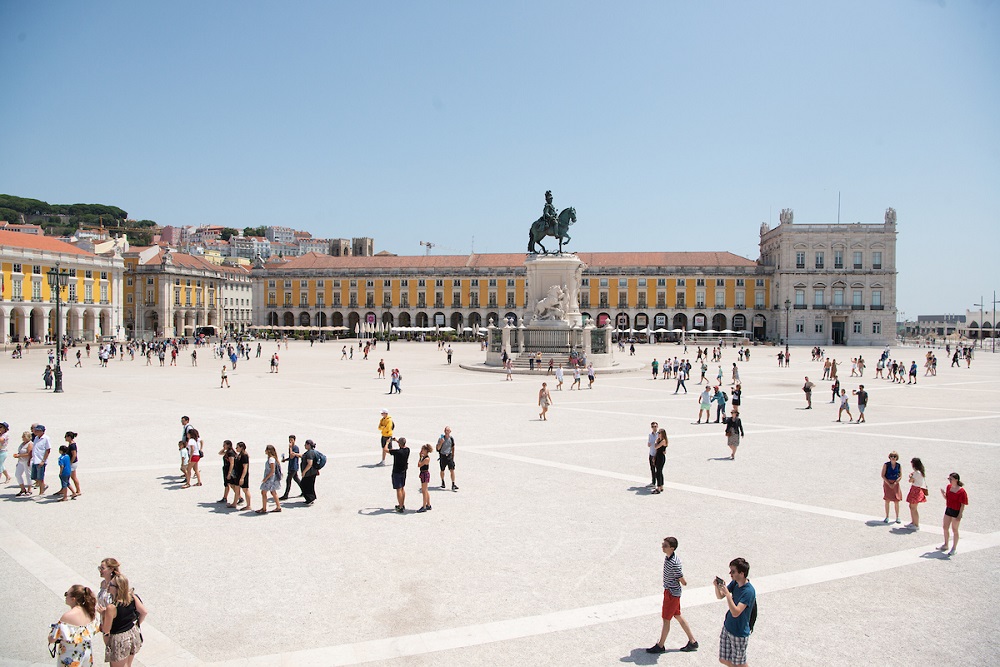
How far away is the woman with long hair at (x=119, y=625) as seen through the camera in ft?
17.4

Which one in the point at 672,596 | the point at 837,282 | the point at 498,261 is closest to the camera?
the point at 672,596

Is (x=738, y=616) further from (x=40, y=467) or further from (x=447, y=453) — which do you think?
(x=40, y=467)

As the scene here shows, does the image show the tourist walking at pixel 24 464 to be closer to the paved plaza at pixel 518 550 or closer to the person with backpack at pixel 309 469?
the paved plaza at pixel 518 550

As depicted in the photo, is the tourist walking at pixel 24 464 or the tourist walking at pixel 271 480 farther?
the tourist walking at pixel 24 464

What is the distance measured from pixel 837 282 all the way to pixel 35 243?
275 ft

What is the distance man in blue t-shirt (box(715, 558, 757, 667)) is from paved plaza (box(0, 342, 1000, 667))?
0.71 meters

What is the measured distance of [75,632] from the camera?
16.1 ft

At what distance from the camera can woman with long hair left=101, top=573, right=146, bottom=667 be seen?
17.4 ft

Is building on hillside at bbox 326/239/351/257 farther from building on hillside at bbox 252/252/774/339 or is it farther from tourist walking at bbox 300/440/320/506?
tourist walking at bbox 300/440/320/506

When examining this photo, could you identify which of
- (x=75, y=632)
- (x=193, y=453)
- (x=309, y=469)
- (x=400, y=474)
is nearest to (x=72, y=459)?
(x=193, y=453)

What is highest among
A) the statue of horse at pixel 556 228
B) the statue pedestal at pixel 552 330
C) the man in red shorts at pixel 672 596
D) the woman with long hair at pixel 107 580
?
the statue of horse at pixel 556 228

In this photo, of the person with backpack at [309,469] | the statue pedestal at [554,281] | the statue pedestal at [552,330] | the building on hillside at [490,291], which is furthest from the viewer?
the building on hillside at [490,291]

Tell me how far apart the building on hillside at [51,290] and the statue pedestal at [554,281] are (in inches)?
2029

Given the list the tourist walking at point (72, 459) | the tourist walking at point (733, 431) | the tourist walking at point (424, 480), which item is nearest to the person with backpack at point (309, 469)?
the tourist walking at point (424, 480)
